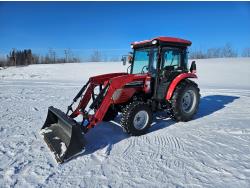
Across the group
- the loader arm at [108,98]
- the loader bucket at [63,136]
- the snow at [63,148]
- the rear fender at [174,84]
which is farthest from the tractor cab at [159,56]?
the snow at [63,148]

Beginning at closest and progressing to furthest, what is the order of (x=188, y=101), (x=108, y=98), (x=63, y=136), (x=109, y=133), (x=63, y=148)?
1. (x=63, y=148)
2. (x=63, y=136)
3. (x=108, y=98)
4. (x=109, y=133)
5. (x=188, y=101)

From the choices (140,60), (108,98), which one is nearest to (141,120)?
(108,98)

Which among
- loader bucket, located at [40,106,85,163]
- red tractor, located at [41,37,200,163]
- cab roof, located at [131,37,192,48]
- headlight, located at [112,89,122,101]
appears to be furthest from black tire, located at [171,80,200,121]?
loader bucket, located at [40,106,85,163]

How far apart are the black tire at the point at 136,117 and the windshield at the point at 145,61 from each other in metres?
1.23

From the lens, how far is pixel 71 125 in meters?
4.47

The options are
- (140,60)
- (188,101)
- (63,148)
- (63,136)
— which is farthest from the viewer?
(188,101)

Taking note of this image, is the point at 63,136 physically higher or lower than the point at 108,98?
lower

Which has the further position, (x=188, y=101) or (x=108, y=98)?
(x=188, y=101)

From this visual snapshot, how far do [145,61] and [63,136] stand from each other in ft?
9.77

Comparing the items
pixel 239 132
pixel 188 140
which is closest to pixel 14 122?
pixel 188 140

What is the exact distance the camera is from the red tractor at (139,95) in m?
5.21

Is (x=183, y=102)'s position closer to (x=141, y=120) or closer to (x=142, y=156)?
(x=141, y=120)

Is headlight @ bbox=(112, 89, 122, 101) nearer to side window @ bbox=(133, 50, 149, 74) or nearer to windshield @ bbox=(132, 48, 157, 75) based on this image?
windshield @ bbox=(132, 48, 157, 75)

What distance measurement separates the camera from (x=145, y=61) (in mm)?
6535
